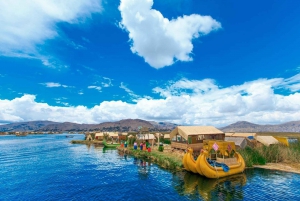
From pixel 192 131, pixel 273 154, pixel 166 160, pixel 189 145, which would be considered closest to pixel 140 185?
pixel 166 160

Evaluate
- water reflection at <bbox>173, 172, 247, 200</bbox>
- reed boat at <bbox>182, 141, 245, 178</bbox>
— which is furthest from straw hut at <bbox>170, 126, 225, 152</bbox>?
water reflection at <bbox>173, 172, 247, 200</bbox>

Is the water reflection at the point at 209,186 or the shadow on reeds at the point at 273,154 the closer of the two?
the water reflection at the point at 209,186

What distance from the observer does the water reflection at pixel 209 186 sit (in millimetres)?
19062

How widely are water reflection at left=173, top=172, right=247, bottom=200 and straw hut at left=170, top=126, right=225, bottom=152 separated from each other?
9285 millimetres

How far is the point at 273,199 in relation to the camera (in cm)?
1833

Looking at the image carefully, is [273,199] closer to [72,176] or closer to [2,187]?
[72,176]

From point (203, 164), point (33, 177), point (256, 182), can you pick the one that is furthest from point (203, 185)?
point (33, 177)

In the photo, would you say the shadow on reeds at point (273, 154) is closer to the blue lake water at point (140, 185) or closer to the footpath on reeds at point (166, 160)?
the blue lake water at point (140, 185)

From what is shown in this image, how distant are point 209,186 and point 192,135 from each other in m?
14.7

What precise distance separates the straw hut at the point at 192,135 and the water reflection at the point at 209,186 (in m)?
9.29

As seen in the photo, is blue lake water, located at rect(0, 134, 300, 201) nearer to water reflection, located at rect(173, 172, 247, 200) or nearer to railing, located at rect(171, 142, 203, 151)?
water reflection, located at rect(173, 172, 247, 200)

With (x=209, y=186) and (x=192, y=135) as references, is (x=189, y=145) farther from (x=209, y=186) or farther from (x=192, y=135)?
(x=209, y=186)

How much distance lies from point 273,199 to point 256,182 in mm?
5446

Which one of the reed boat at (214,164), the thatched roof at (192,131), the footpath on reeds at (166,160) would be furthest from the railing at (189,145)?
the reed boat at (214,164)
